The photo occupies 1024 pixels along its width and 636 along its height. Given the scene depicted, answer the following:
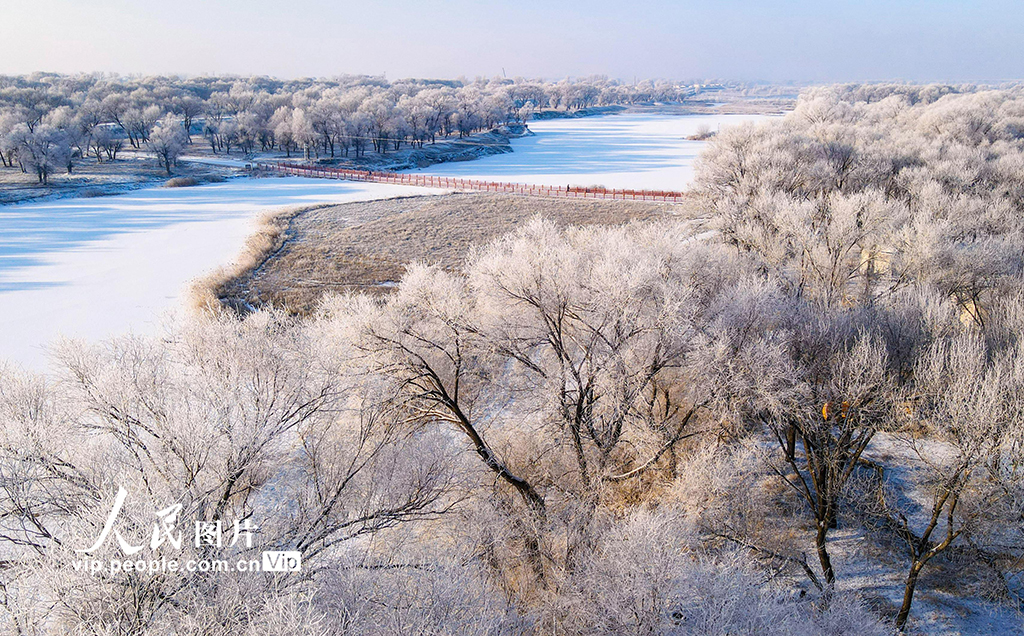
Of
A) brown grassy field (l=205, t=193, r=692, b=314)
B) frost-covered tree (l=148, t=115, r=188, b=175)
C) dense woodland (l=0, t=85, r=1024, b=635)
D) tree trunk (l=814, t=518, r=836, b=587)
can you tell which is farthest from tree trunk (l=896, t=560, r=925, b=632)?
frost-covered tree (l=148, t=115, r=188, b=175)

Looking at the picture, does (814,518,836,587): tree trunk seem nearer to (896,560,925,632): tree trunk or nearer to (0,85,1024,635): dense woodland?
(0,85,1024,635): dense woodland

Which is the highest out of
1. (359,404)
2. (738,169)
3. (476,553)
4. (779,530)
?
(738,169)

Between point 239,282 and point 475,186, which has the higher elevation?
point 475,186

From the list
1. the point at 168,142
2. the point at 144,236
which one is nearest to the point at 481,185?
the point at 144,236

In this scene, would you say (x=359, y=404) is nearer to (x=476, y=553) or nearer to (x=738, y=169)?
(x=476, y=553)

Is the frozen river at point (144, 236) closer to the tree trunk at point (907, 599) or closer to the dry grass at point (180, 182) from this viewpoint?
the dry grass at point (180, 182)

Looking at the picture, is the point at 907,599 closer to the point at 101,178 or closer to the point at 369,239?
the point at 369,239

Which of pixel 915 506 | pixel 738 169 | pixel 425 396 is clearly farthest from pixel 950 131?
pixel 425 396
